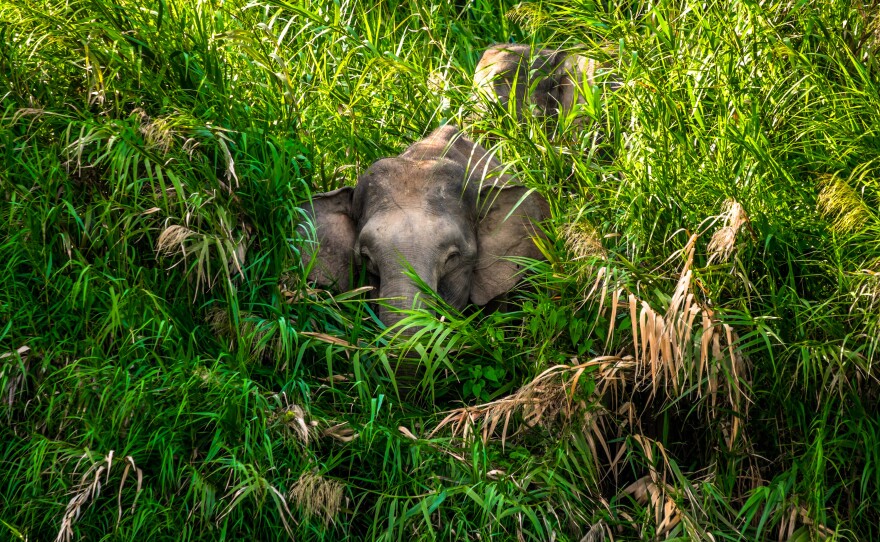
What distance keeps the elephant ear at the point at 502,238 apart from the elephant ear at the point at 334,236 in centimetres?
54

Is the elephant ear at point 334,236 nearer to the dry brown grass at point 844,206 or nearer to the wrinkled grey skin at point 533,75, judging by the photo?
the wrinkled grey skin at point 533,75

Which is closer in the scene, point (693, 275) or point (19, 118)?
point (693, 275)

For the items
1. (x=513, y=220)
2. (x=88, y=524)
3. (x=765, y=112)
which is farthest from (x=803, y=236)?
(x=88, y=524)

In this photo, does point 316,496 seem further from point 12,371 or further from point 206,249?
point 12,371

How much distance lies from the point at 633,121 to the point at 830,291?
1.05 m

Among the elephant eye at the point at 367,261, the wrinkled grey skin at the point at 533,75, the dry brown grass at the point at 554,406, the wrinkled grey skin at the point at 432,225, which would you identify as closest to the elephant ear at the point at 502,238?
the wrinkled grey skin at the point at 432,225

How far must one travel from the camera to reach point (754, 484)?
4520 mm

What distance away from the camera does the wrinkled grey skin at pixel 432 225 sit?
548 cm

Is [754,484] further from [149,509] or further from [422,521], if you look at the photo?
[149,509]

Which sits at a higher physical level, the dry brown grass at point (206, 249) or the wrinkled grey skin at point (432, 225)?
the dry brown grass at point (206, 249)

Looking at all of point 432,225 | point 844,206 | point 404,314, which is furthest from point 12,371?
point 844,206

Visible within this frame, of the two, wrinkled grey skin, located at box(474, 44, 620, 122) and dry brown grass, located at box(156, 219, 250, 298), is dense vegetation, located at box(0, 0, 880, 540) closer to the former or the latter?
dry brown grass, located at box(156, 219, 250, 298)

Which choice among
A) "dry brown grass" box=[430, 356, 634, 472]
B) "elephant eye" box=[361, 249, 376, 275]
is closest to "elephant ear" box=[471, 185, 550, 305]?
"elephant eye" box=[361, 249, 376, 275]

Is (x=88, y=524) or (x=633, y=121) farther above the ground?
(x=633, y=121)
